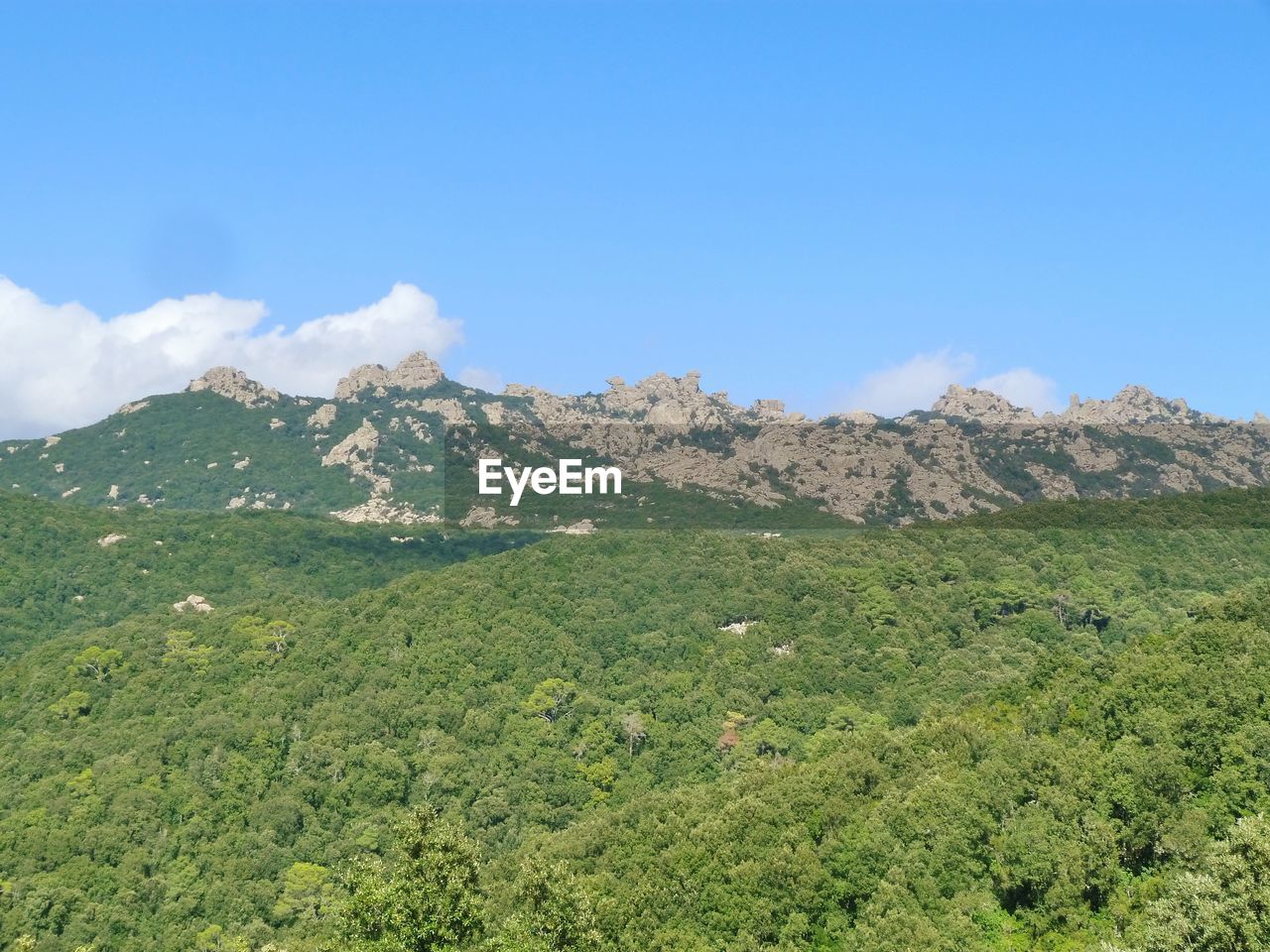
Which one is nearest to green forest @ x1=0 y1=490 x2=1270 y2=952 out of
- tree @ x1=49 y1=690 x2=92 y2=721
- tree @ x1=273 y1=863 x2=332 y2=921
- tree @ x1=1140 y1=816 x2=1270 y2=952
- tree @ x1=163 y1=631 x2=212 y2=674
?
tree @ x1=1140 y1=816 x2=1270 y2=952

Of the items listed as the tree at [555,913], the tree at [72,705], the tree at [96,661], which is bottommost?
the tree at [555,913]

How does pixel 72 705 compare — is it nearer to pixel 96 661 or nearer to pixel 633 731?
pixel 96 661

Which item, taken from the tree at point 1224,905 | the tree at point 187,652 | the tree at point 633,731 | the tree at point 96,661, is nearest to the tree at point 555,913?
the tree at point 1224,905

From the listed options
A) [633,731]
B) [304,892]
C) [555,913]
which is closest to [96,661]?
[304,892]

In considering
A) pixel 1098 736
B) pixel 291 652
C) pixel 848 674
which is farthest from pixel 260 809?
pixel 1098 736

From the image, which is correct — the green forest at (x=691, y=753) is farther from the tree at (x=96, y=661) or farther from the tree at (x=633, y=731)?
the tree at (x=96, y=661)

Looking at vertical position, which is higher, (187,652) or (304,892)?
(187,652)

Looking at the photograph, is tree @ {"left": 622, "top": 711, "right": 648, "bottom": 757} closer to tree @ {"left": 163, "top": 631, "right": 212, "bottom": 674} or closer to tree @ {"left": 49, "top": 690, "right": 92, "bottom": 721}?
tree @ {"left": 163, "top": 631, "right": 212, "bottom": 674}
